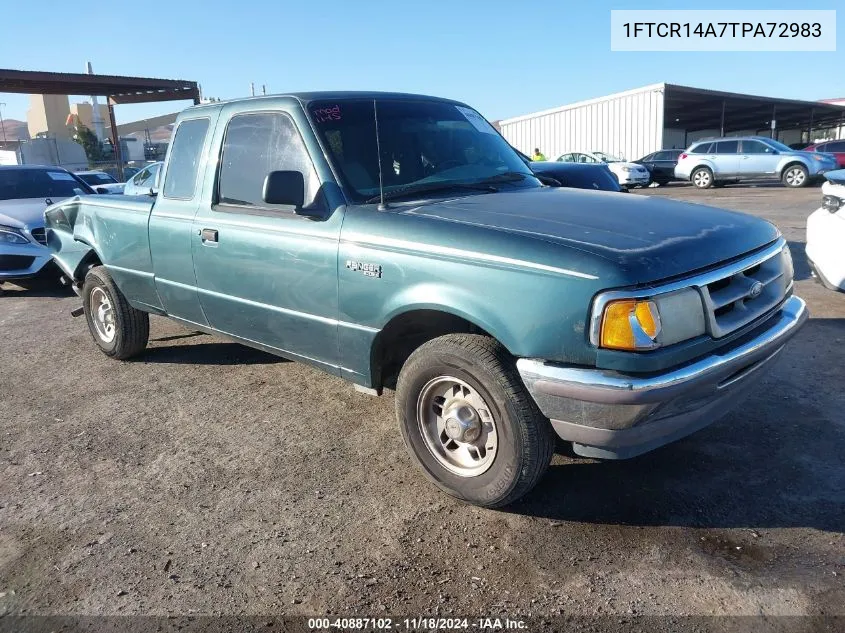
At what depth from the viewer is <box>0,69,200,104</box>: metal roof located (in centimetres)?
2230

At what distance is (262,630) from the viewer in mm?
2260

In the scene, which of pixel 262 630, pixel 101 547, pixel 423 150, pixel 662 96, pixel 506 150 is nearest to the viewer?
pixel 262 630

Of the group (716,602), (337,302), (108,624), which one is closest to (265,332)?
(337,302)

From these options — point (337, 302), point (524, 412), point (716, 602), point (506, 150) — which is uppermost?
point (506, 150)

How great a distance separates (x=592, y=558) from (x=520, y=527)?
1.14ft

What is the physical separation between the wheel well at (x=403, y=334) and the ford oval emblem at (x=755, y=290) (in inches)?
46.3

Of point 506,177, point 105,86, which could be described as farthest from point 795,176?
point 105,86

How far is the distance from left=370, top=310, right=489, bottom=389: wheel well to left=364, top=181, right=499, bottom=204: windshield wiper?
0.66 metres

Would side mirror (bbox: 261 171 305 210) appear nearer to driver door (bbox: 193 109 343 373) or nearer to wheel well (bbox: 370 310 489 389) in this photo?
driver door (bbox: 193 109 343 373)

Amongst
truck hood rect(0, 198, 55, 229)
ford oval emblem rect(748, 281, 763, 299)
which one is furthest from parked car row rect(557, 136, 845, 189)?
ford oval emblem rect(748, 281, 763, 299)

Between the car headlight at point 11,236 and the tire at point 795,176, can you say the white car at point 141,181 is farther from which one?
the tire at point 795,176

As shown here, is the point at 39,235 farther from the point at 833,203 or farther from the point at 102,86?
the point at 102,86

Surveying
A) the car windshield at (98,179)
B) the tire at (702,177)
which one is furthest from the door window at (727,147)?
the car windshield at (98,179)

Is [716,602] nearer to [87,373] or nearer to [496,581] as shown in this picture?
[496,581]
